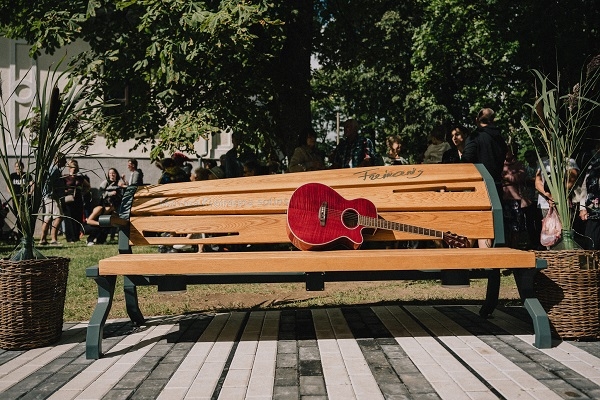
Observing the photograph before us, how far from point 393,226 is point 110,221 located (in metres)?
A: 1.99

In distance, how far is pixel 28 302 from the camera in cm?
410

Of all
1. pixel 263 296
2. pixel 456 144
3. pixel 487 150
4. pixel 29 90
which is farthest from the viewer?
pixel 29 90

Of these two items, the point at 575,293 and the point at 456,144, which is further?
the point at 456,144

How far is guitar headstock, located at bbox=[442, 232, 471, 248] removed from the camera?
4465 mm

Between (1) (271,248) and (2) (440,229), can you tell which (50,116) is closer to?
(2) (440,229)

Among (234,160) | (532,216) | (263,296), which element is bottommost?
(263,296)

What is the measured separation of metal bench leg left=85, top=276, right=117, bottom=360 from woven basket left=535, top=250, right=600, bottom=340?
114 inches

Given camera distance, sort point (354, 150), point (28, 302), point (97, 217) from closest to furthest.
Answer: point (28, 302), point (354, 150), point (97, 217)

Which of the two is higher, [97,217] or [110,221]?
[110,221]

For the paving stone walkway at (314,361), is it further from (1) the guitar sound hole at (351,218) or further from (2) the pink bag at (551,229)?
(2) the pink bag at (551,229)

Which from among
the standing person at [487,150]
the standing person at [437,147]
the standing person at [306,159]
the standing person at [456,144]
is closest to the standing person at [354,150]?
the standing person at [306,159]

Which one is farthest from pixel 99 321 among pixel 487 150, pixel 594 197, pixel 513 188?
pixel 513 188

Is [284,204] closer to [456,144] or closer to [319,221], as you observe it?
[319,221]

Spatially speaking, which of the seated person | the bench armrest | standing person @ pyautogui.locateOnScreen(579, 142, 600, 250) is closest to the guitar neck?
the bench armrest
